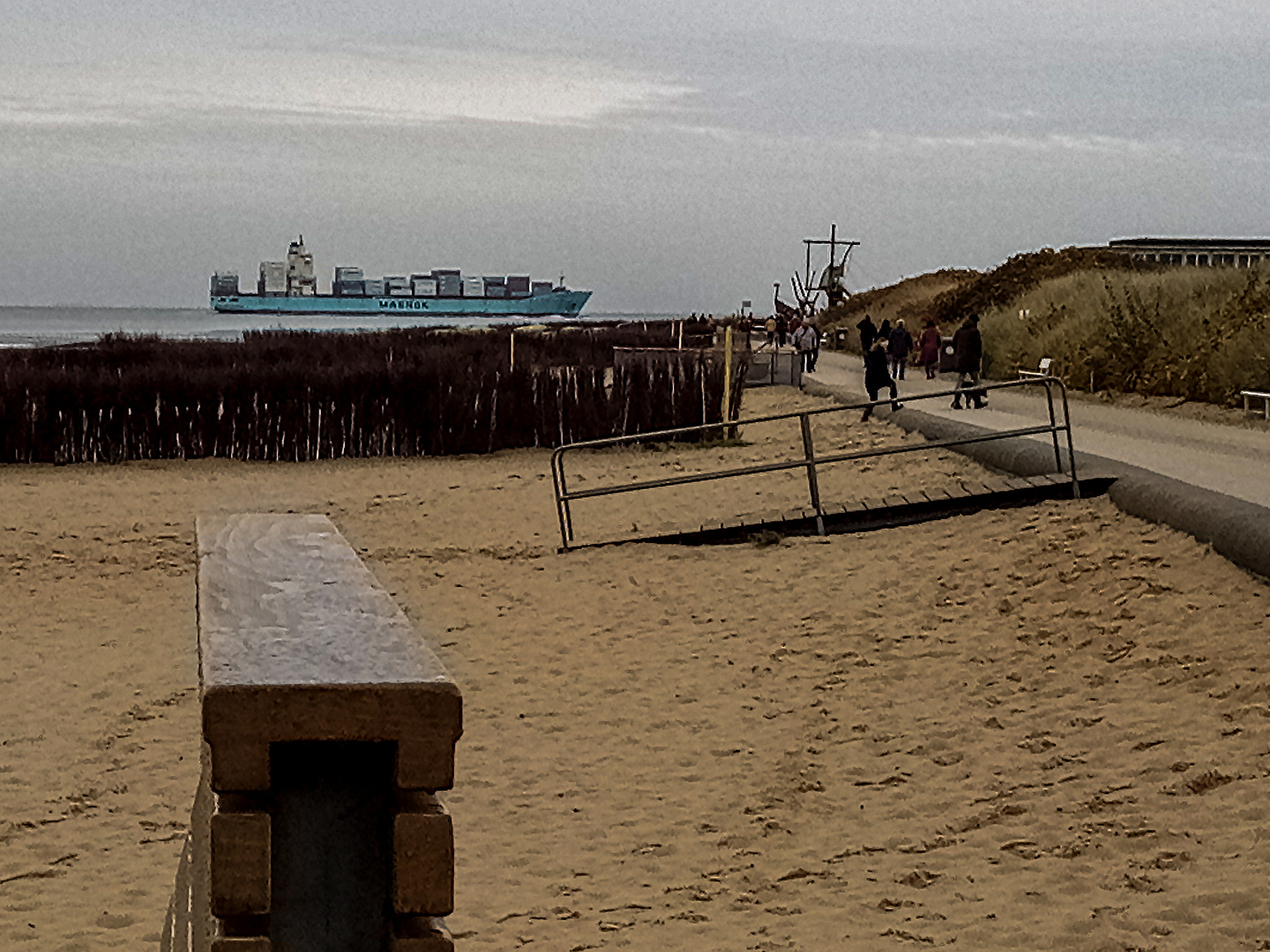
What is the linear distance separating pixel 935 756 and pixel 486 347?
36.3 m

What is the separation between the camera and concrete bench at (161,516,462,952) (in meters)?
1.40

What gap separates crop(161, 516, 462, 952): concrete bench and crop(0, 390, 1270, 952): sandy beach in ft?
1.86

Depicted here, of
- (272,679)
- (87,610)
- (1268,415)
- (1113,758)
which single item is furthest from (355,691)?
(1268,415)

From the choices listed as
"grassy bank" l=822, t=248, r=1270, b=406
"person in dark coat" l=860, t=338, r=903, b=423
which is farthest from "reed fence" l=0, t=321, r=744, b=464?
"grassy bank" l=822, t=248, r=1270, b=406

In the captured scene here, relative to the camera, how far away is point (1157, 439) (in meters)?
17.0

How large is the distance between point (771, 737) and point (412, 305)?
173 m

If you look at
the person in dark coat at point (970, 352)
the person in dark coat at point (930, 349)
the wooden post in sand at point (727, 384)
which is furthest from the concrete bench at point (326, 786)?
the person in dark coat at point (930, 349)

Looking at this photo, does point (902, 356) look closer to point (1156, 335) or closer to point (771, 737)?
point (1156, 335)

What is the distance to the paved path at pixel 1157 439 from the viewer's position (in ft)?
41.4

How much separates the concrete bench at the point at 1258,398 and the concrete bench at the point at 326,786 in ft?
62.0

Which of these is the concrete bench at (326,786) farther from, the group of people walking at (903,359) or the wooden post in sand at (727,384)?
the wooden post in sand at (727,384)

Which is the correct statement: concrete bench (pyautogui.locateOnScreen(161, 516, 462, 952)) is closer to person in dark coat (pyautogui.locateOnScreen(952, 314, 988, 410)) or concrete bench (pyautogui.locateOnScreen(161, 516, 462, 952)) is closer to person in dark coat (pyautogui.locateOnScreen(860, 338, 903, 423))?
person in dark coat (pyautogui.locateOnScreen(860, 338, 903, 423))

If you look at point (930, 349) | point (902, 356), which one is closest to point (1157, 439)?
point (902, 356)

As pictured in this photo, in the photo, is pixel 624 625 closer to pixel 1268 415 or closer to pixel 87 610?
pixel 87 610
